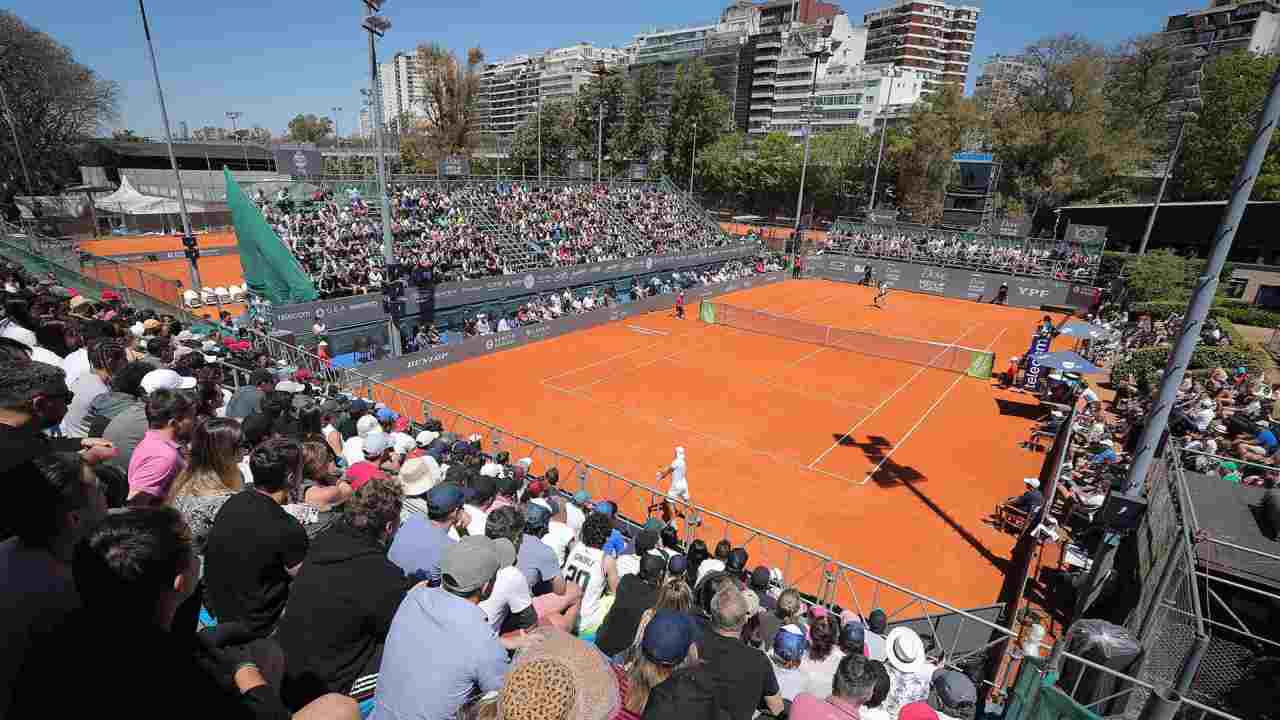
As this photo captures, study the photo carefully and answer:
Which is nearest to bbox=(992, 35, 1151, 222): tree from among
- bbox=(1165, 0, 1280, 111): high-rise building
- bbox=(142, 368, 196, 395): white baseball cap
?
bbox=(1165, 0, 1280, 111): high-rise building

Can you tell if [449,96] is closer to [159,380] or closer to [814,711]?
[159,380]

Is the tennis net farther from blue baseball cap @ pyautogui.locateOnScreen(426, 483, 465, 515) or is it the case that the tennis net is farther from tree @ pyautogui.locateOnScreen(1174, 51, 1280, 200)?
tree @ pyautogui.locateOnScreen(1174, 51, 1280, 200)

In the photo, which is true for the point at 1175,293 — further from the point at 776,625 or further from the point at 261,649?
the point at 261,649

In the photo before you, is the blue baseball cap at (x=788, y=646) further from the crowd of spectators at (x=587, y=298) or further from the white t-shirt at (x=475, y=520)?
the crowd of spectators at (x=587, y=298)

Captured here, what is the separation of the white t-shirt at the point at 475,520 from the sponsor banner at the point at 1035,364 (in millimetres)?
22629

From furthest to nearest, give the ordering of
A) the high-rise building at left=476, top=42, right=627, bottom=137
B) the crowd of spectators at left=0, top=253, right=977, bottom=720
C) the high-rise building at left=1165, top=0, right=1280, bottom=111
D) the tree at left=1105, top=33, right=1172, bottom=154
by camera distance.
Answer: the high-rise building at left=476, top=42, right=627, bottom=137 < the high-rise building at left=1165, top=0, right=1280, bottom=111 < the tree at left=1105, top=33, right=1172, bottom=154 < the crowd of spectators at left=0, top=253, right=977, bottom=720

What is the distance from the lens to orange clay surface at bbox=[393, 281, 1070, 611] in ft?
44.3

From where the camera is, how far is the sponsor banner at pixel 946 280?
3972 centimetres

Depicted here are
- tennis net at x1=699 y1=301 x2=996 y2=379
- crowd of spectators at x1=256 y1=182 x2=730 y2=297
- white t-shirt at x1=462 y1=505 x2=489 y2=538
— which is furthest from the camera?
crowd of spectators at x1=256 y1=182 x2=730 y2=297

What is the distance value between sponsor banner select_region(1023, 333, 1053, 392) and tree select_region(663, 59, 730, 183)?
65.0 meters

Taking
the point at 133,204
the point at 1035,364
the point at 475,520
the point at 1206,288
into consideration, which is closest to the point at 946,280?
the point at 1035,364

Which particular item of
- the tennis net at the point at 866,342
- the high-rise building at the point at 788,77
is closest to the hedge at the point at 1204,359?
the tennis net at the point at 866,342

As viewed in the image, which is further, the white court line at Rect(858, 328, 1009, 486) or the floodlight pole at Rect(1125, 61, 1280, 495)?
the white court line at Rect(858, 328, 1009, 486)

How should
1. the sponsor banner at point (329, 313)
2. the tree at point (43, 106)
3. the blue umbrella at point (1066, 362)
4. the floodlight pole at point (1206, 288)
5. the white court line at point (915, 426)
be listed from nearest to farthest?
the floodlight pole at point (1206, 288) → the white court line at point (915, 426) → the blue umbrella at point (1066, 362) → the sponsor banner at point (329, 313) → the tree at point (43, 106)
